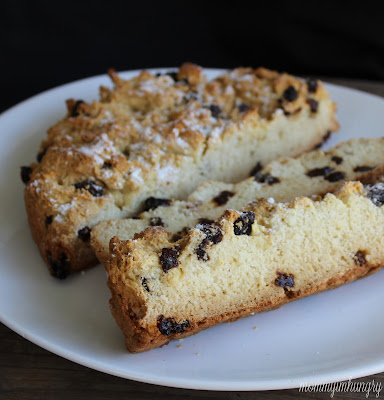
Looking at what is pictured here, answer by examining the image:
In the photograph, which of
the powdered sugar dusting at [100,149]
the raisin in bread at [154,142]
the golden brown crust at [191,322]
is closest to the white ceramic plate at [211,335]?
the golden brown crust at [191,322]

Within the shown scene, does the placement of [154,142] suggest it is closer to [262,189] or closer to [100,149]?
[100,149]

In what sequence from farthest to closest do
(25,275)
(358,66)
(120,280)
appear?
(358,66) → (25,275) → (120,280)

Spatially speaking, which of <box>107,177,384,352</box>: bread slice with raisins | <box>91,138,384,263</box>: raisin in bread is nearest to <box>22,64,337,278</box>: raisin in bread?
<box>91,138,384,263</box>: raisin in bread

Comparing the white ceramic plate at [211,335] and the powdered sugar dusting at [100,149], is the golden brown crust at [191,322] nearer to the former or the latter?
the white ceramic plate at [211,335]

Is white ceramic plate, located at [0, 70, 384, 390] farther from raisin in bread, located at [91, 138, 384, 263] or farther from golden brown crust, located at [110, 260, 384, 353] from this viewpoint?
raisin in bread, located at [91, 138, 384, 263]

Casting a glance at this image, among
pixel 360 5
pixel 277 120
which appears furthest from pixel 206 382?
pixel 360 5

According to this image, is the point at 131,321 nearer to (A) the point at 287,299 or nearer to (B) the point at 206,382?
(B) the point at 206,382
